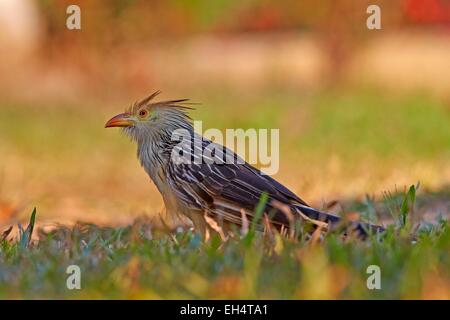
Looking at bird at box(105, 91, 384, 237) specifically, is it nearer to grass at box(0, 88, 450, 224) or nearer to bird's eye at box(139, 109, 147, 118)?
bird's eye at box(139, 109, 147, 118)

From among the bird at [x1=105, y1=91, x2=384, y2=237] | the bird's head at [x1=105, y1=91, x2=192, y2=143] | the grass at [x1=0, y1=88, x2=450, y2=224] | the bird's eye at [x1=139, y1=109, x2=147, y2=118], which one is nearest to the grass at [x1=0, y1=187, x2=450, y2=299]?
the bird at [x1=105, y1=91, x2=384, y2=237]

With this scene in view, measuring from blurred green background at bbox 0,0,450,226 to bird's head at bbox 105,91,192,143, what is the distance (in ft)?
3.93

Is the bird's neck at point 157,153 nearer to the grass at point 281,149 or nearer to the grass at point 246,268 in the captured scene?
the grass at point 246,268

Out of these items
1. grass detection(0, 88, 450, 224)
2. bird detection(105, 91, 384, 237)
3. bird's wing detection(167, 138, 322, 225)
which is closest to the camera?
bird detection(105, 91, 384, 237)

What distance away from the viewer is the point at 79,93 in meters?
15.2

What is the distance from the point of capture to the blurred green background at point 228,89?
8523mm

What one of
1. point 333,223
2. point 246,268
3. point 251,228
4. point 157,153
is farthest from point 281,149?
point 246,268

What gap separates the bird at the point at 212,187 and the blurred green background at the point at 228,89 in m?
1.41

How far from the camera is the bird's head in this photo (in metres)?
5.59

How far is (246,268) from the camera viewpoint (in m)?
3.87

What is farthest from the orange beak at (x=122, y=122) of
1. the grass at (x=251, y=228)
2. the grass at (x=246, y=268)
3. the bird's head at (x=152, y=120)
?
the grass at (x=246, y=268)
